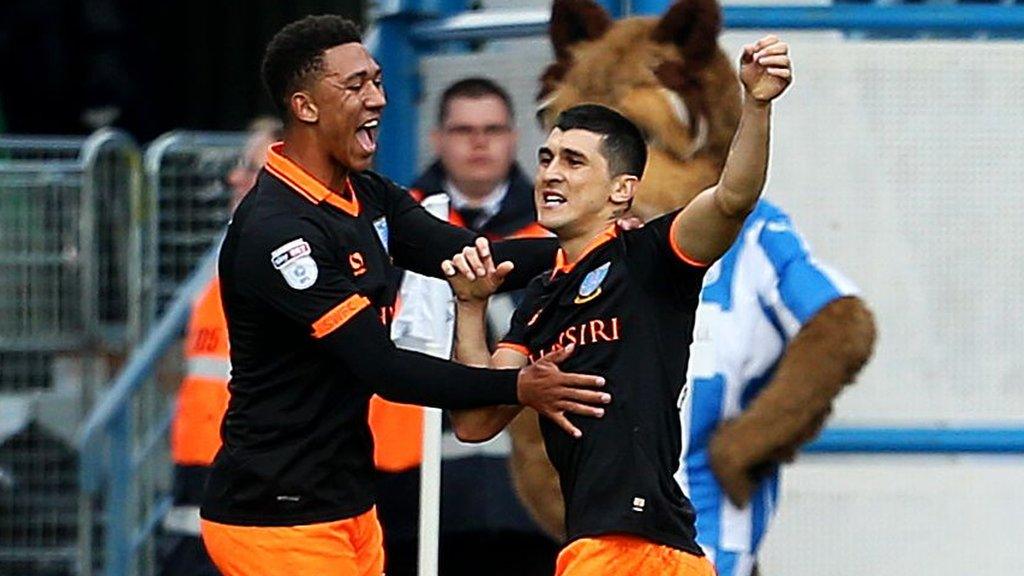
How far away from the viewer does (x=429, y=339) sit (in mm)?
6027

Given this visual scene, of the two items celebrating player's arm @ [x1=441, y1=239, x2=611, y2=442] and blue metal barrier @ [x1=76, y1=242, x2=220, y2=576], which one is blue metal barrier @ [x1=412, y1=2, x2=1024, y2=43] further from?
blue metal barrier @ [x1=76, y1=242, x2=220, y2=576]

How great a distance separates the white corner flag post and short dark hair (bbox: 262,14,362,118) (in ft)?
2.05

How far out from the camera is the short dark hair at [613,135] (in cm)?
534

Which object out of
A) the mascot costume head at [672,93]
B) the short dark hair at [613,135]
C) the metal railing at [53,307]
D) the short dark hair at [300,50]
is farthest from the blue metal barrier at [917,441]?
the metal railing at [53,307]

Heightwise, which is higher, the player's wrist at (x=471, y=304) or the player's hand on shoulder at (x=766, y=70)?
the player's hand on shoulder at (x=766, y=70)

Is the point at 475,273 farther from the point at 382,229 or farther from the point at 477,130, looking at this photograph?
the point at 477,130

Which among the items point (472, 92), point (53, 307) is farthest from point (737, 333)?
point (53, 307)

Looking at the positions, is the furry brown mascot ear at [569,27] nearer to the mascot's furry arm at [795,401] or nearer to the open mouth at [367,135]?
the mascot's furry arm at [795,401]

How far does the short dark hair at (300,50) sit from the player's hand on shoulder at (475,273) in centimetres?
52

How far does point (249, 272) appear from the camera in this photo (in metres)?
5.42

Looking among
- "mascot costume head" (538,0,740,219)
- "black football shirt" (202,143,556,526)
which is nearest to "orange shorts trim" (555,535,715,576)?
"black football shirt" (202,143,556,526)

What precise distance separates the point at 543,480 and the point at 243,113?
29.1 feet

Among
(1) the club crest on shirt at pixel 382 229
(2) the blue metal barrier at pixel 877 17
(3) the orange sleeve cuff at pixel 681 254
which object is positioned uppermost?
(2) the blue metal barrier at pixel 877 17

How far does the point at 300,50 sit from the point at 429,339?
0.85 m
